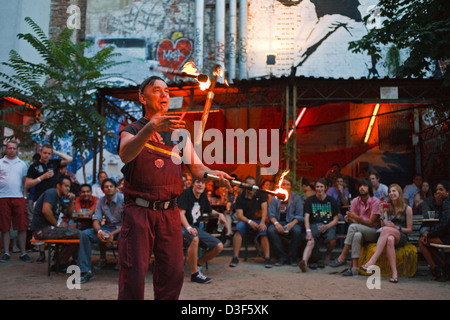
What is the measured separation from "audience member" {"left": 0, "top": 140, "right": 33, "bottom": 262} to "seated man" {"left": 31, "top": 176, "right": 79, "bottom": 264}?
1336 mm

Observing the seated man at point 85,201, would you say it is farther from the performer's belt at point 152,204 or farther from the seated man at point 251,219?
the performer's belt at point 152,204

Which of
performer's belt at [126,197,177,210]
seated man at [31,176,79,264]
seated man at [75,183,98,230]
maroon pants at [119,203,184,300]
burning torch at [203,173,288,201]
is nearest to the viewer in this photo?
maroon pants at [119,203,184,300]

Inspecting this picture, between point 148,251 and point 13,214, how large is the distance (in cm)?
651

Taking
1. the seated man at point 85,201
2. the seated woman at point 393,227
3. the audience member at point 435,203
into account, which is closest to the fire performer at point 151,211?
the seated woman at point 393,227

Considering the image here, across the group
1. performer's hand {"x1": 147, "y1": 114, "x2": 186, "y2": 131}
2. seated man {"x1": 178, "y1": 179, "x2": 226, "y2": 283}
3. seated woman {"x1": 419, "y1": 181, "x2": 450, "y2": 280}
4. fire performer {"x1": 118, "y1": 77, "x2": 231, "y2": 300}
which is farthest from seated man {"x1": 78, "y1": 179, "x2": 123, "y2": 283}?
seated woman {"x1": 419, "y1": 181, "x2": 450, "y2": 280}

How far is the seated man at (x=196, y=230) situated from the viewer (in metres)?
6.63

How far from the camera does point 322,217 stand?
8336mm

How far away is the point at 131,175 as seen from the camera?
3.06 metres

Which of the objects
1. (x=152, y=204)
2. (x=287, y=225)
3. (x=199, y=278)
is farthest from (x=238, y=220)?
(x=152, y=204)

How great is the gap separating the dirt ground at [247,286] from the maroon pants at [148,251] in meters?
2.48

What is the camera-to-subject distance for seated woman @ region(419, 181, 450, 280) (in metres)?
6.77

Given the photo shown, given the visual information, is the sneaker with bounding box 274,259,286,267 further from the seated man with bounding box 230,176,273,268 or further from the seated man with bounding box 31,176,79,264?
the seated man with bounding box 31,176,79,264

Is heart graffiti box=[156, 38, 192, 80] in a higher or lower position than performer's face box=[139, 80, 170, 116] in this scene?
higher

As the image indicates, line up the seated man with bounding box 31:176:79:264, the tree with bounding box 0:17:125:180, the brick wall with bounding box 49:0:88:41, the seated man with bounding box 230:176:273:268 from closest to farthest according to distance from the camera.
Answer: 1. the seated man with bounding box 31:176:79:264
2. the seated man with bounding box 230:176:273:268
3. the tree with bounding box 0:17:125:180
4. the brick wall with bounding box 49:0:88:41
